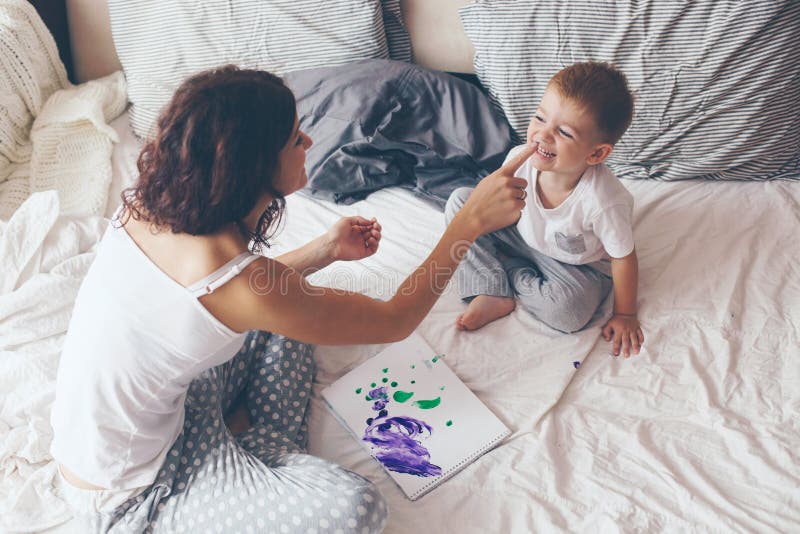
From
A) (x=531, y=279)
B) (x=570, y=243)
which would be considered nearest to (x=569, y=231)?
(x=570, y=243)

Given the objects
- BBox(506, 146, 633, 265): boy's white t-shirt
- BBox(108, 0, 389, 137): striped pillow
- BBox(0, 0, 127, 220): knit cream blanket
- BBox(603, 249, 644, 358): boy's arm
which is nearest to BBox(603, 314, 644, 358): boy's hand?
BBox(603, 249, 644, 358): boy's arm

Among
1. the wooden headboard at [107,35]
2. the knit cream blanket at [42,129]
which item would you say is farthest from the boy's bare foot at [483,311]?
the knit cream blanket at [42,129]

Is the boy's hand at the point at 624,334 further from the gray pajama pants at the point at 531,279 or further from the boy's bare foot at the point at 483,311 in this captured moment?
the boy's bare foot at the point at 483,311

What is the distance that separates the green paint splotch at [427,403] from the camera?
3.81 ft

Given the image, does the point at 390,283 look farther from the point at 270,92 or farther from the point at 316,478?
the point at 270,92

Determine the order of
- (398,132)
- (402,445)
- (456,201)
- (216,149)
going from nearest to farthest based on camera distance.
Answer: (216,149) < (402,445) < (456,201) < (398,132)

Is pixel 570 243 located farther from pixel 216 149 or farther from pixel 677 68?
pixel 216 149

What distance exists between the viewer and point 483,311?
4.20ft

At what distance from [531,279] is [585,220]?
7.1 inches

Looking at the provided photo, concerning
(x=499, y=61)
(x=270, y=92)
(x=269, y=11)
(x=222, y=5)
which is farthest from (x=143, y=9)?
(x=270, y=92)

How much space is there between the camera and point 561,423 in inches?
44.1

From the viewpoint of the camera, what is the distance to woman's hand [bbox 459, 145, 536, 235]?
41.1 inches

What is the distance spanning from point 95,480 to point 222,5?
1202 mm

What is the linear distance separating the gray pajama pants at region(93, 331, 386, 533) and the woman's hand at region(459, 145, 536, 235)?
452mm
